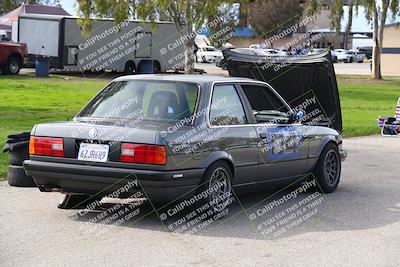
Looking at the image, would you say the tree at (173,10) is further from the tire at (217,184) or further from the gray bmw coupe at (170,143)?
the tire at (217,184)

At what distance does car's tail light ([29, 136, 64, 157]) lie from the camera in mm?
7664

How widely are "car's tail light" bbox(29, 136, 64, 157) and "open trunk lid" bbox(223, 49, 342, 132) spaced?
5327 mm

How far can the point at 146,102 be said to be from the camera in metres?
8.20

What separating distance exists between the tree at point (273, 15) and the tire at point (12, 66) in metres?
47.1

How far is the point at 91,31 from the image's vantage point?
114 ft

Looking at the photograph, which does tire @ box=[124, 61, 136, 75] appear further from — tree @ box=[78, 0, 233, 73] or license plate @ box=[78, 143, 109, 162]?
license plate @ box=[78, 143, 109, 162]

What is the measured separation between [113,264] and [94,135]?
68.3 inches

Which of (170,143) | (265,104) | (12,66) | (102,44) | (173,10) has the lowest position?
(12,66)

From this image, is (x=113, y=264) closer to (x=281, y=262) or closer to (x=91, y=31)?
(x=281, y=262)

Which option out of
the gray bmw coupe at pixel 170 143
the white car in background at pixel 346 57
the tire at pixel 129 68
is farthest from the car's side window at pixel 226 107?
the white car in background at pixel 346 57

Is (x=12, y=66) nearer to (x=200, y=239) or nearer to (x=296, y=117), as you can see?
(x=296, y=117)

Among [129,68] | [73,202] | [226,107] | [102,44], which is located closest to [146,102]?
[226,107]

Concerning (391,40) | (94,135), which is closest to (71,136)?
(94,135)

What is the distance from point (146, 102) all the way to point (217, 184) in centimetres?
114
